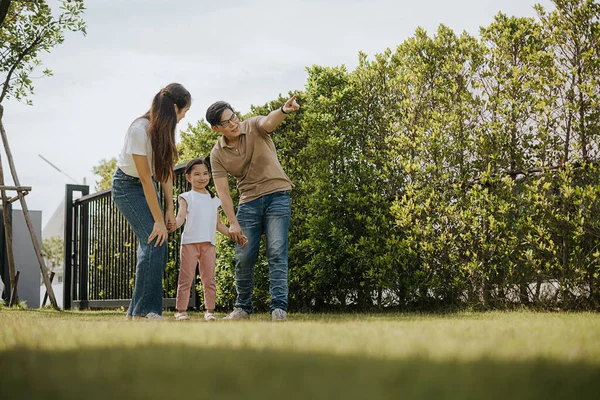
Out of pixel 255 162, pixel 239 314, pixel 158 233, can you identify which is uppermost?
pixel 255 162

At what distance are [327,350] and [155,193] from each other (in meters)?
2.84

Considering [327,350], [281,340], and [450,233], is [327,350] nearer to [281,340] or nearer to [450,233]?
[281,340]

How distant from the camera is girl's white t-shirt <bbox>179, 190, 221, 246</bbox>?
6.03 meters

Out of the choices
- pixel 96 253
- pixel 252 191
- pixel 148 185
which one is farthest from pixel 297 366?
pixel 96 253

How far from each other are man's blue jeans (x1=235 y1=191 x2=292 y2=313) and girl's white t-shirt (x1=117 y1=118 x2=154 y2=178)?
106 centimetres

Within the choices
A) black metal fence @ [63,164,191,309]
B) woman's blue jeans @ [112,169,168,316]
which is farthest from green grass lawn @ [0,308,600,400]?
black metal fence @ [63,164,191,309]

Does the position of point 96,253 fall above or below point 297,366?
above

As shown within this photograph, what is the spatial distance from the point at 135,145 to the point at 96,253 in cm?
597

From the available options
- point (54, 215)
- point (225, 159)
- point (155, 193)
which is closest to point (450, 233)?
point (225, 159)

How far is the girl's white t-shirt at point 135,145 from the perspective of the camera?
4.79 meters

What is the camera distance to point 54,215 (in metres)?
68.2

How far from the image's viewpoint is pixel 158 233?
4852 millimetres

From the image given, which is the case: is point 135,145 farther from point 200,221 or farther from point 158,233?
point 200,221

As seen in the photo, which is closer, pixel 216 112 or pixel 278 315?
pixel 278 315
